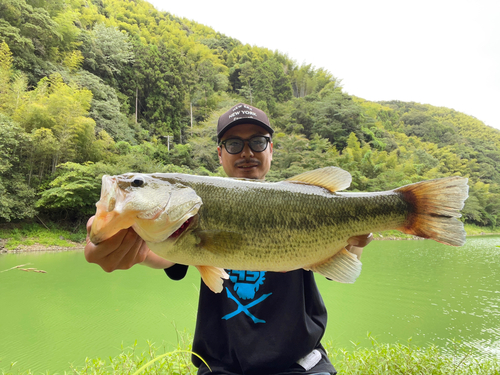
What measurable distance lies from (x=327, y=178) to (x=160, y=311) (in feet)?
17.4

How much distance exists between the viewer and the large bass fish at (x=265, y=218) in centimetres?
110

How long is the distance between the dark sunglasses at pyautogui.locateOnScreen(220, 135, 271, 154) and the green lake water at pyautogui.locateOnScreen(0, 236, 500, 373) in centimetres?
175

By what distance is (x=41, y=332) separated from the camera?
4555 millimetres

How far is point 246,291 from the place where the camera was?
69.5 inches

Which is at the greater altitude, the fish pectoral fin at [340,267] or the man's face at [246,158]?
the man's face at [246,158]

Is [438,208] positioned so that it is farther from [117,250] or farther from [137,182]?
[117,250]

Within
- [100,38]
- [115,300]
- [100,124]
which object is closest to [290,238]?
[115,300]

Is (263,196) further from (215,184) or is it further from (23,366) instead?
(23,366)

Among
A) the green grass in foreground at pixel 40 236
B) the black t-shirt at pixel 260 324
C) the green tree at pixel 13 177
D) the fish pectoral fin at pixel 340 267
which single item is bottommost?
the green grass in foreground at pixel 40 236

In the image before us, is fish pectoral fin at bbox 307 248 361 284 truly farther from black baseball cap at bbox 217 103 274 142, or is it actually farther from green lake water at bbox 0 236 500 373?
green lake water at bbox 0 236 500 373

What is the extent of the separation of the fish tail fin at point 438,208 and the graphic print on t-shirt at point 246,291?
3.26ft

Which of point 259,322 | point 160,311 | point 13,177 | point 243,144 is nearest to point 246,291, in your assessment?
point 259,322

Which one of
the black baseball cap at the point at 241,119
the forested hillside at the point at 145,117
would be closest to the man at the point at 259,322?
the black baseball cap at the point at 241,119

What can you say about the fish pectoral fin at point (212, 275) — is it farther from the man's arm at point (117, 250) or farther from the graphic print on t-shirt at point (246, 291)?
the graphic print on t-shirt at point (246, 291)
